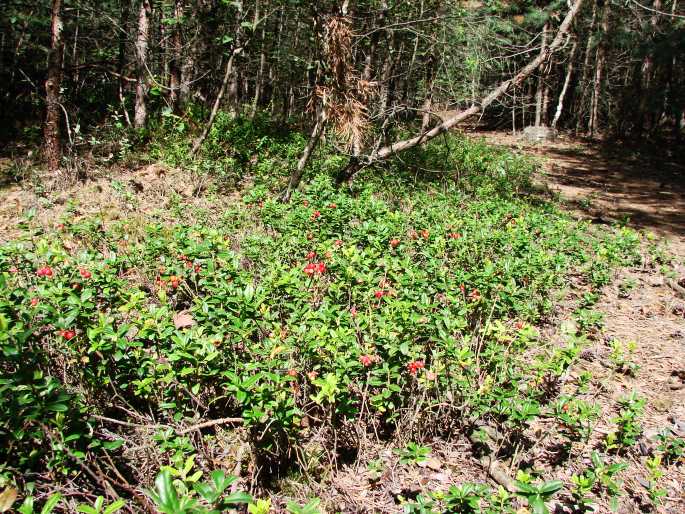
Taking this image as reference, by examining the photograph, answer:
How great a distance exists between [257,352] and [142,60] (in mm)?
8303

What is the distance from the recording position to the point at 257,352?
8.89ft

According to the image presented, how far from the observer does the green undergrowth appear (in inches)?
91.5

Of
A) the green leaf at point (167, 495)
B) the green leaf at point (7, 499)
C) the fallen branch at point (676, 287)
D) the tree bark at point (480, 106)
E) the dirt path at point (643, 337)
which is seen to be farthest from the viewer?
the tree bark at point (480, 106)

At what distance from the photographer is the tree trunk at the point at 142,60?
9031mm

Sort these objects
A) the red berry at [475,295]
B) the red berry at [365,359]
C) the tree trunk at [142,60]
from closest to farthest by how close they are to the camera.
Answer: the red berry at [365,359] → the red berry at [475,295] → the tree trunk at [142,60]

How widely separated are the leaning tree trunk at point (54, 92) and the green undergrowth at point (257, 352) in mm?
4077

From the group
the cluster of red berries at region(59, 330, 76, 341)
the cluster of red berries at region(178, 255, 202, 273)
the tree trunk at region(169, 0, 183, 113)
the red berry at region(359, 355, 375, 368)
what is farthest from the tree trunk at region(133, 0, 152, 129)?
the red berry at region(359, 355, 375, 368)

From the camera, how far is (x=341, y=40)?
7094 millimetres

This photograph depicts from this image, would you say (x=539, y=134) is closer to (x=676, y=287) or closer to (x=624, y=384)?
(x=676, y=287)

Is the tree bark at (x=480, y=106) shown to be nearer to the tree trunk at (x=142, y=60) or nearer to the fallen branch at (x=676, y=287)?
the fallen branch at (x=676, y=287)

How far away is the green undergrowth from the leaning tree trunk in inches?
161

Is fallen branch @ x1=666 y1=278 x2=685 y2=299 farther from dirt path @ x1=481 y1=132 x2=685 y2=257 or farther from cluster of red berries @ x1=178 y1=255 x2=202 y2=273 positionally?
cluster of red berries @ x1=178 y1=255 x2=202 y2=273

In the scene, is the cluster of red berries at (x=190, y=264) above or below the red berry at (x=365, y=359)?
above

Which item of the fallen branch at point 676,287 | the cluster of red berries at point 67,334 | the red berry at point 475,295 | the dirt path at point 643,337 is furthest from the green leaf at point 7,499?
the fallen branch at point 676,287
